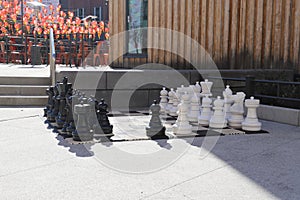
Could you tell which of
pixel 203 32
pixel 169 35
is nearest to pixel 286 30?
pixel 203 32

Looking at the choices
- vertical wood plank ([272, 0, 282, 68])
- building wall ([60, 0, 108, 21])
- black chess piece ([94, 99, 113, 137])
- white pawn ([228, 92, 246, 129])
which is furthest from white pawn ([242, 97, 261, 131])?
building wall ([60, 0, 108, 21])

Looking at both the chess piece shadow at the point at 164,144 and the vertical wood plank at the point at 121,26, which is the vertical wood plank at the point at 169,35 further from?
the chess piece shadow at the point at 164,144

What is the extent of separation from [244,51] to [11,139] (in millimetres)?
6641

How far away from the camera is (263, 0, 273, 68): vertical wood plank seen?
8.79 meters

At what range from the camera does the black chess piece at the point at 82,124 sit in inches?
176

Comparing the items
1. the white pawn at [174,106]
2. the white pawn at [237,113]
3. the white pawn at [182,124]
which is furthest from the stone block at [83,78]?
the white pawn at [237,113]

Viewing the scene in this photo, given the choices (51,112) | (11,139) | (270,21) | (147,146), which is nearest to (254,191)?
(147,146)

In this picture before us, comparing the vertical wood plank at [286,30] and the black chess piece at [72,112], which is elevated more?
the vertical wood plank at [286,30]

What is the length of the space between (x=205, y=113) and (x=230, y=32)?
4557 mm

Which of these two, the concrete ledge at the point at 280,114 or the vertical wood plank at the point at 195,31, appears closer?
the concrete ledge at the point at 280,114

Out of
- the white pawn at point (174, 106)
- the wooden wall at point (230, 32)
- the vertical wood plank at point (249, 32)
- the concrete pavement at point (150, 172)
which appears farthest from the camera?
the vertical wood plank at point (249, 32)

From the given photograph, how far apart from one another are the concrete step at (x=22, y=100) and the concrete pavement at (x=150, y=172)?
2966 mm

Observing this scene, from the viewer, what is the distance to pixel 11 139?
4.77 meters

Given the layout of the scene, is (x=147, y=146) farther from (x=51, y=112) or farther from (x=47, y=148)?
(x=51, y=112)
